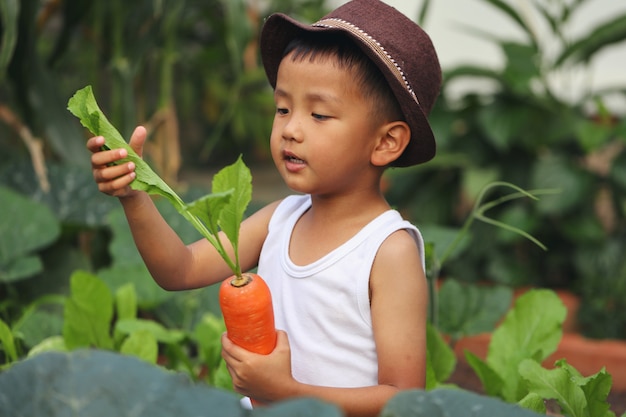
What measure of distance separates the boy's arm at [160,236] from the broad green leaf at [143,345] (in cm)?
32

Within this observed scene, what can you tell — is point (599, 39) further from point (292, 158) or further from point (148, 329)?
point (292, 158)

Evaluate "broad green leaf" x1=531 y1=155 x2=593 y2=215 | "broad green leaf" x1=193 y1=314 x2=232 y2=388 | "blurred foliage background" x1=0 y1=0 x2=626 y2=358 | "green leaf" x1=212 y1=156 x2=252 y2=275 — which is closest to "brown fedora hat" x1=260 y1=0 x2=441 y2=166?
"green leaf" x1=212 y1=156 x2=252 y2=275

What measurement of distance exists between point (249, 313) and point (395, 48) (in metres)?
0.45

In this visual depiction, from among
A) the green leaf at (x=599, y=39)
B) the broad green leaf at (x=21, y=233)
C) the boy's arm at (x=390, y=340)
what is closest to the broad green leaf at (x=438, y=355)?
the boy's arm at (x=390, y=340)

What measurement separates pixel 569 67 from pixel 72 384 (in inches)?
107

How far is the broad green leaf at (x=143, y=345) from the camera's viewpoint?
1861 millimetres

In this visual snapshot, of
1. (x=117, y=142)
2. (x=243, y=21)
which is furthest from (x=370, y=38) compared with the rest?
(x=243, y=21)

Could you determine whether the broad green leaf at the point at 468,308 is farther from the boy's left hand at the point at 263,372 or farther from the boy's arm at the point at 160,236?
the boy's left hand at the point at 263,372

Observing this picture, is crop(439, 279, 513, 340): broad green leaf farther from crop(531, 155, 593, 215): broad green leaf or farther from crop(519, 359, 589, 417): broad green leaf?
crop(531, 155, 593, 215): broad green leaf

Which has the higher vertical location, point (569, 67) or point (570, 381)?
point (569, 67)

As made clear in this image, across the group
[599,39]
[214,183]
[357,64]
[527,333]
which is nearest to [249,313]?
[214,183]

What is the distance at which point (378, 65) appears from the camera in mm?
1376

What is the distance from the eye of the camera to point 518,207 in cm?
317

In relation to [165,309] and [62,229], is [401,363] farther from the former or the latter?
[62,229]
